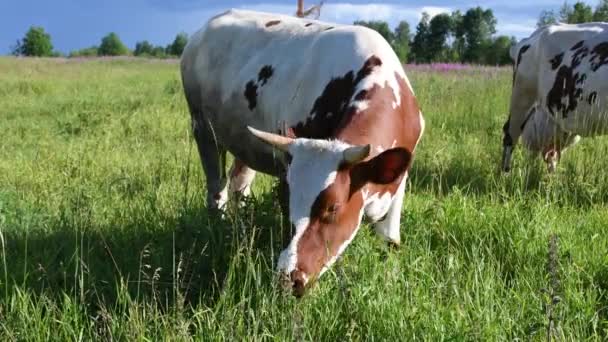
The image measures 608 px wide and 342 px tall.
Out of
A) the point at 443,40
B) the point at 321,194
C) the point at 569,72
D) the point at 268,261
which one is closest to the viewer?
the point at 321,194

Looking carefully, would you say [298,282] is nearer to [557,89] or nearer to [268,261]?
[268,261]

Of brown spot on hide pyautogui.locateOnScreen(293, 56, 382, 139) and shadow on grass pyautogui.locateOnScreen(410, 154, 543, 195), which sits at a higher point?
brown spot on hide pyautogui.locateOnScreen(293, 56, 382, 139)

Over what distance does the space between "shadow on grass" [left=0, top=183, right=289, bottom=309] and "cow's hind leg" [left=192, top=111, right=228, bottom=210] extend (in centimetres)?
82

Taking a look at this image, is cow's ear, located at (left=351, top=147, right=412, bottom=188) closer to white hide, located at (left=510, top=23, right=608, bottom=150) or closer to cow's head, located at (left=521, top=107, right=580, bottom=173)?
white hide, located at (left=510, top=23, right=608, bottom=150)

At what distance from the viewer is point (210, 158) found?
568cm

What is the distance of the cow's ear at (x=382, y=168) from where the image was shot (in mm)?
3205

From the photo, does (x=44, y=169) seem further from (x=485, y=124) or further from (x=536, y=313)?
(x=485, y=124)

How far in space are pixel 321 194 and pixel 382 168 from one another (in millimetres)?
403

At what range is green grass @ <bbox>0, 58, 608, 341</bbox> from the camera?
2898mm

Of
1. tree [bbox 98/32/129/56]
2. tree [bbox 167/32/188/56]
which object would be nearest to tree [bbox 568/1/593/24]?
tree [bbox 167/32/188/56]

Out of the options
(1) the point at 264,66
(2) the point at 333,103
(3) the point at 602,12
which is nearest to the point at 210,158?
(1) the point at 264,66

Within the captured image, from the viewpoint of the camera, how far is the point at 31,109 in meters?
13.4

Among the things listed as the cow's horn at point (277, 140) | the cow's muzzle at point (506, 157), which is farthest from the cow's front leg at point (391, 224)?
the cow's muzzle at point (506, 157)

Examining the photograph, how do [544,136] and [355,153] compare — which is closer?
[355,153]
